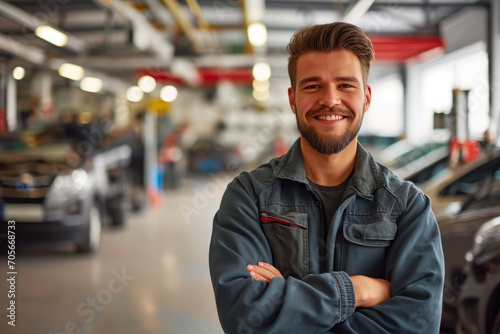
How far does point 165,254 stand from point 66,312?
6.20 ft

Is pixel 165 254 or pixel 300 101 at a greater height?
pixel 300 101

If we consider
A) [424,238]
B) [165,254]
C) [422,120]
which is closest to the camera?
[424,238]

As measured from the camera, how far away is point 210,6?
977 centimetres

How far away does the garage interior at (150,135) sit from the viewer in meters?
3.69

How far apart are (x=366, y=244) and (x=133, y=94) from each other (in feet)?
47.7

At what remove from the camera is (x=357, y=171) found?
137 cm

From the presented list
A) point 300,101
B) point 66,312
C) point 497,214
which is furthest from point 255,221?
point 66,312

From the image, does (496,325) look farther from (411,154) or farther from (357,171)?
(411,154)

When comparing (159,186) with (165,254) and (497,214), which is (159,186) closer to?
(165,254)

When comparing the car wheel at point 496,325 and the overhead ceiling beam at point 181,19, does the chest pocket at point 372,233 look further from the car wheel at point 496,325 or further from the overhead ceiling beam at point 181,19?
the overhead ceiling beam at point 181,19

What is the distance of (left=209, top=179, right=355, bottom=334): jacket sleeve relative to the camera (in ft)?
3.85

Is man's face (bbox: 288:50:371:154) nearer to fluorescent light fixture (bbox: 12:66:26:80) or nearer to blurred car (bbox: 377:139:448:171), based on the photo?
blurred car (bbox: 377:139:448:171)

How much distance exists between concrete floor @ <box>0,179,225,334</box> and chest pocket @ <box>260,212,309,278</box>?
201 centimetres

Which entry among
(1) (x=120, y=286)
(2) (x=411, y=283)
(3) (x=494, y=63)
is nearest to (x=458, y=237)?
(2) (x=411, y=283)
